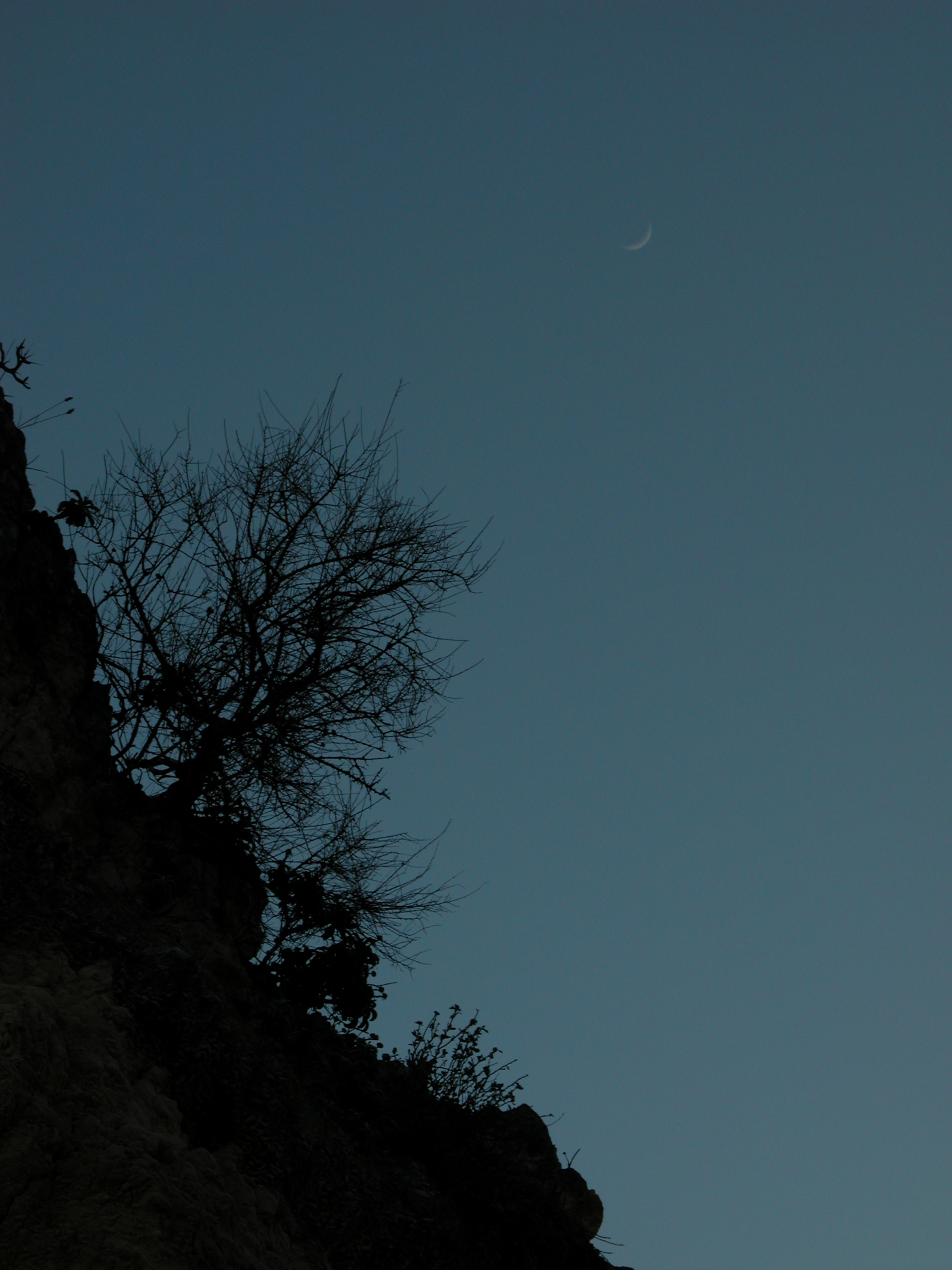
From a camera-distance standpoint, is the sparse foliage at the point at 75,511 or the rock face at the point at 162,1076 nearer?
the rock face at the point at 162,1076

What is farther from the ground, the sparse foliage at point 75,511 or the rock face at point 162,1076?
the sparse foliage at point 75,511

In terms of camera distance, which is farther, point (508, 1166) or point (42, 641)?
point (508, 1166)

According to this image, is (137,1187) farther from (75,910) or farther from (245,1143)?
(75,910)

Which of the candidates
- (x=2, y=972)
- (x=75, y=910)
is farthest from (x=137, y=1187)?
(x=75, y=910)

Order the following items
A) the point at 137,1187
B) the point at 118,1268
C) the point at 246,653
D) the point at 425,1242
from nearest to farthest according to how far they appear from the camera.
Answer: the point at 118,1268, the point at 137,1187, the point at 425,1242, the point at 246,653

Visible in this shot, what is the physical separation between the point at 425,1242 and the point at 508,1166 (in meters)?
1.86

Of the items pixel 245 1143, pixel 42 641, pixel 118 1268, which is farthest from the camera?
pixel 42 641

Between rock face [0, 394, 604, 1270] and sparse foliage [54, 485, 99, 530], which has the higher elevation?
sparse foliage [54, 485, 99, 530]

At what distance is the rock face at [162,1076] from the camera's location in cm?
426

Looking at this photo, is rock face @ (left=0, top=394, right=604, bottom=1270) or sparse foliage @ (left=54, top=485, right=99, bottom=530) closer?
rock face @ (left=0, top=394, right=604, bottom=1270)

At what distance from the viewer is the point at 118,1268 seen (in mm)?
3930

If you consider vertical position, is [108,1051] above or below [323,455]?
below

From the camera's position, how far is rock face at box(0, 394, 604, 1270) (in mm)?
4258

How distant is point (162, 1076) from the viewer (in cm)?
536
